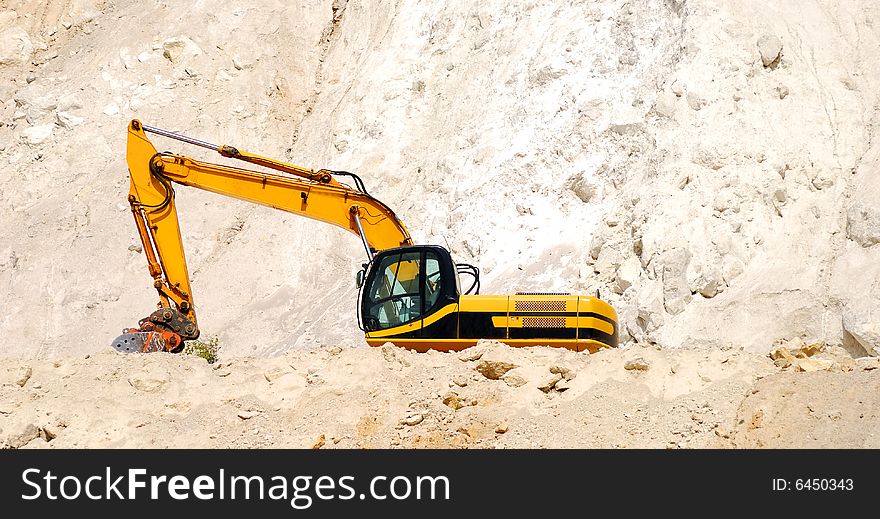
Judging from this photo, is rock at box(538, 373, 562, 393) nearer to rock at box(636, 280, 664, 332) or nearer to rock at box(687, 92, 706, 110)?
rock at box(636, 280, 664, 332)

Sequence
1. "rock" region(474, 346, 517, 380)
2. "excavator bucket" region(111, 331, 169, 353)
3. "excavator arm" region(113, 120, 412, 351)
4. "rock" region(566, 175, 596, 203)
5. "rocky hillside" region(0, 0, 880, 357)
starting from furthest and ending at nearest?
"rock" region(566, 175, 596, 203)
"rocky hillside" region(0, 0, 880, 357)
"excavator arm" region(113, 120, 412, 351)
"excavator bucket" region(111, 331, 169, 353)
"rock" region(474, 346, 517, 380)

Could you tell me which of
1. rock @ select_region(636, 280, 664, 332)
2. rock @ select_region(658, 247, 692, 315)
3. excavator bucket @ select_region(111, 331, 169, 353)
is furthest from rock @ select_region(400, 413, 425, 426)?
rock @ select_region(658, 247, 692, 315)

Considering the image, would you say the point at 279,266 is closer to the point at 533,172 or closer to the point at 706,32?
the point at 533,172

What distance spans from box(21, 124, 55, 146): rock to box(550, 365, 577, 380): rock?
19.0m

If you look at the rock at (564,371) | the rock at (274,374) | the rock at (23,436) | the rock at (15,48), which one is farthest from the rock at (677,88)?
the rock at (15,48)

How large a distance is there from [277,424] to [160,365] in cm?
178

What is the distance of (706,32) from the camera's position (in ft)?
67.3

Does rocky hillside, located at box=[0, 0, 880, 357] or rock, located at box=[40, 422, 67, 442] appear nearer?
rock, located at box=[40, 422, 67, 442]

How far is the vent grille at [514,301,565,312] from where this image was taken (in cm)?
1311

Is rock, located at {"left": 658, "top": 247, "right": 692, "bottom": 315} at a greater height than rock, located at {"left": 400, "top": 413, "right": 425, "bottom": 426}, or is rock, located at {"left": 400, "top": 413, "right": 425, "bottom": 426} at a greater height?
rock, located at {"left": 658, "top": 247, "right": 692, "bottom": 315}

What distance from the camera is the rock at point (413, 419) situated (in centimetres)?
1083

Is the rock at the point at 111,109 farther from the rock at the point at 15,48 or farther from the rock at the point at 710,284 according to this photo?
the rock at the point at 710,284

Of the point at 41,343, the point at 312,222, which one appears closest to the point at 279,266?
the point at 312,222

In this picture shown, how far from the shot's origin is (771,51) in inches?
777
